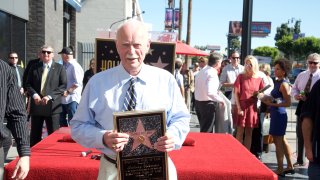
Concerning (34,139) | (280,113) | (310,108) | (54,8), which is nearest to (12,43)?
(54,8)

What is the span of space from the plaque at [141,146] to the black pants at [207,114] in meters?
5.64

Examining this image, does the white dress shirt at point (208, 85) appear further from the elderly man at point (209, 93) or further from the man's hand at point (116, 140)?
the man's hand at point (116, 140)

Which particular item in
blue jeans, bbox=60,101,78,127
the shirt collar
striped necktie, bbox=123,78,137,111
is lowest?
blue jeans, bbox=60,101,78,127

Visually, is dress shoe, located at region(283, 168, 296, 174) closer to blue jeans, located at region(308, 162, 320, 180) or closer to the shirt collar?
blue jeans, located at region(308, 162, 320, 180)

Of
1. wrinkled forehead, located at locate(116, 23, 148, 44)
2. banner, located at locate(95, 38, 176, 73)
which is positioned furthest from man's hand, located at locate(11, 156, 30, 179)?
banner, located at locate(95, 38, 176, 73)

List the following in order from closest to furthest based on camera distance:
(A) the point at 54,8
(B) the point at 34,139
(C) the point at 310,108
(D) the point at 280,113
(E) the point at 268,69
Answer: (C) the point at 310,108 < (D) the point at 280,113 < (B) the point at 34,139 < (E) the point at 268,69 < (A) the point at 54,8

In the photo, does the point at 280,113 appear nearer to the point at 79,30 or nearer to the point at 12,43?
the point at 12,43

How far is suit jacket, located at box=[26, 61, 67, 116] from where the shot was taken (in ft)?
22.4

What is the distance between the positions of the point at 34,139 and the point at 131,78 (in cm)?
480

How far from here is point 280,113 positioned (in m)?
6.48

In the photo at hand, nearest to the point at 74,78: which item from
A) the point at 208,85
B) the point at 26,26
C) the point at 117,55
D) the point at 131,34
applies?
the point at 208,85

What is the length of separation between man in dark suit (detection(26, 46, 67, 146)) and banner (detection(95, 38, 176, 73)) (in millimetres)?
1880

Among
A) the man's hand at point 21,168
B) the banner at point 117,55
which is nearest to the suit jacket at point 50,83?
the banner at point 117,55

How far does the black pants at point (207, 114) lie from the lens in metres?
8.03
